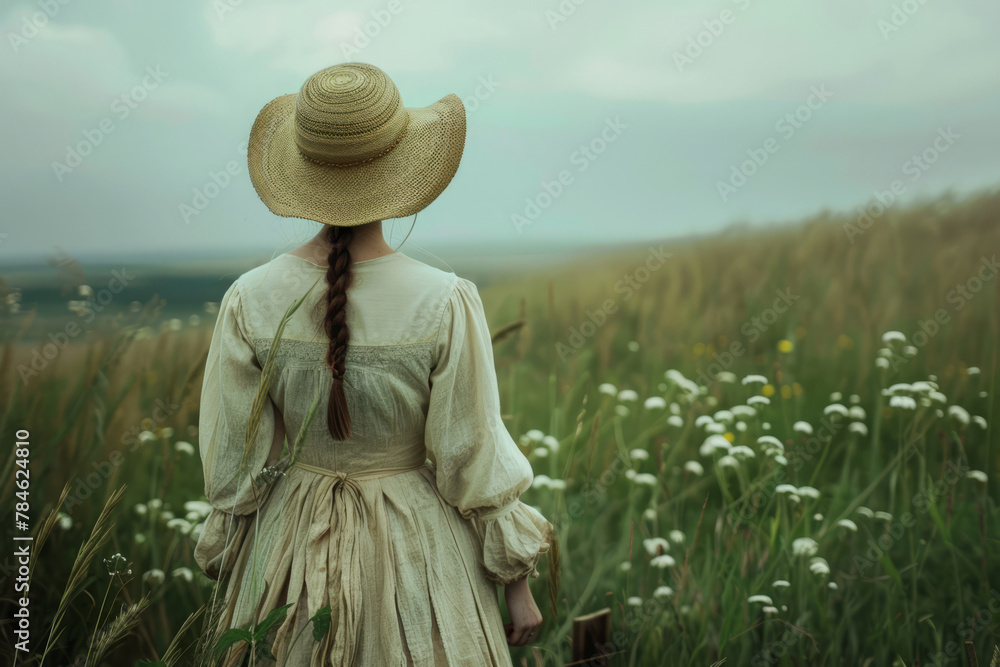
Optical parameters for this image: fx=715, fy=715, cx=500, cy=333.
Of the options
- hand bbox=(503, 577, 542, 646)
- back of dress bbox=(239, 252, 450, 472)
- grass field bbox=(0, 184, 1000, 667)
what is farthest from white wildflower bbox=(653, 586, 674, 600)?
back of dress bbox=(239, 252, 450, 472)

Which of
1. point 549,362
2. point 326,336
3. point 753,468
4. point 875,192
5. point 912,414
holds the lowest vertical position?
Result: point 753,468

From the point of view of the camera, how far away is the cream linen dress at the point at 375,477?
1.08 metres

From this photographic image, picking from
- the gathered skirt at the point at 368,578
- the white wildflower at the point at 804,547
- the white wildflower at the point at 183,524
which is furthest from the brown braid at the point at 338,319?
the white wildflower at the point at 804,547

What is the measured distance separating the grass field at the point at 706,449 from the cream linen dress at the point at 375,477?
200mm

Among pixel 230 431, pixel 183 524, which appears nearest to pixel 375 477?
pixel 230 431

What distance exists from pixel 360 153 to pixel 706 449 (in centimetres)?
121

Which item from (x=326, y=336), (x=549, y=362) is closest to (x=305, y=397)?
(x=326, y=336)

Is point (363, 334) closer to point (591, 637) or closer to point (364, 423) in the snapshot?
point (364, 423)

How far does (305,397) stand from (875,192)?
8.15 ft

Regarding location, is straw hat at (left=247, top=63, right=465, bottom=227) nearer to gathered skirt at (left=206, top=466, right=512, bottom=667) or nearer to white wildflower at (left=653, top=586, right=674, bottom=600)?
gathered skirt at (left=206, top=466, right=512, bottom=667)

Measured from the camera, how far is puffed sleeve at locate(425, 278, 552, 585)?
111 cm

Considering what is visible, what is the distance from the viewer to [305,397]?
3.62ft

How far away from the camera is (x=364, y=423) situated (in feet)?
3.64

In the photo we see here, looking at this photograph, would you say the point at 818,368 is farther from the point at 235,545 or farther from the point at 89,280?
the point at 89,280
